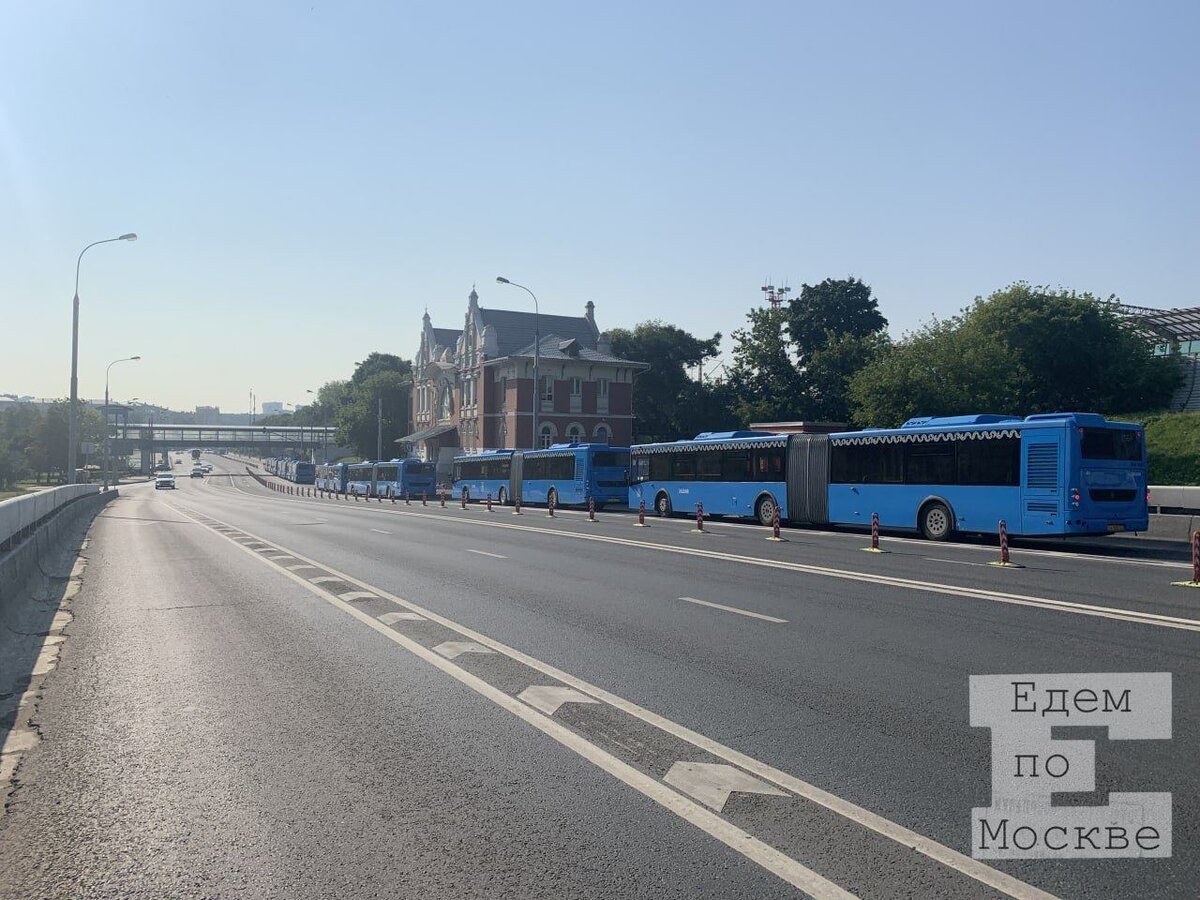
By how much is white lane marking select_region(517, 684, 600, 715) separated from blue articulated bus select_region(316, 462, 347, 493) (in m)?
77.9

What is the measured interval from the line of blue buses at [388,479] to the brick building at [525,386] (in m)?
6.96

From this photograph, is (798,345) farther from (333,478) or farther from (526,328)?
(333,478)

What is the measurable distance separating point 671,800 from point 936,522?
19.8 meters

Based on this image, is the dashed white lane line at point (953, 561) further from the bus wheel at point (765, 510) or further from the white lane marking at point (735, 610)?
the bus wheel at point (765, 510)

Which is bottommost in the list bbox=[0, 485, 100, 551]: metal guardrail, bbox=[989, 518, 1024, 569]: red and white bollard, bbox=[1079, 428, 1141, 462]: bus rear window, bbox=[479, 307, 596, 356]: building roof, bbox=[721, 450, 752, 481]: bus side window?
bbox=[989, 518, 1024, 569]: red and white bollard

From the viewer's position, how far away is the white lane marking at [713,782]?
16.9 feet

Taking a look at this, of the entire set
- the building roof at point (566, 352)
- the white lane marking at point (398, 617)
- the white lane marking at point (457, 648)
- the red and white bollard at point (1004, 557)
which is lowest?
the white lane marking at point (398, 617)

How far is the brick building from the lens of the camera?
7325 cm

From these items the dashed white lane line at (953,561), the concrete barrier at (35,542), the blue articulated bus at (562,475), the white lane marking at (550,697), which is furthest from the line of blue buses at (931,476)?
the concrete barrier at (35,542)

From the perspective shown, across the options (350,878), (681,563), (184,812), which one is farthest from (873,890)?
(681,563)

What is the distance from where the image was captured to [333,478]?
289 ft

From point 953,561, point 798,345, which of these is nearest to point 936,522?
point 953,561

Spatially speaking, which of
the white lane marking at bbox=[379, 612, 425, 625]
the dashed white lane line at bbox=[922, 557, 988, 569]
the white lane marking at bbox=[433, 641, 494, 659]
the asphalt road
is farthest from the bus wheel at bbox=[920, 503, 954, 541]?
the white lane marking at bbox=[433, 641, 494, 659]

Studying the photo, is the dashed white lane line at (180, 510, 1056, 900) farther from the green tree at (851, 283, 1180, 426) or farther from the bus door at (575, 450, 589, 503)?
the green tree at (851, 283, 1180, 426)
